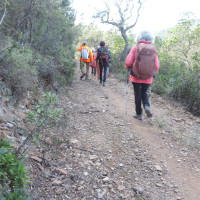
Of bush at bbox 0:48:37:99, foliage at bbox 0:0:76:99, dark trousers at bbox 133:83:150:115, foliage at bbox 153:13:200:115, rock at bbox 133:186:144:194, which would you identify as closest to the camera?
rock at bbox 133:186:144:194

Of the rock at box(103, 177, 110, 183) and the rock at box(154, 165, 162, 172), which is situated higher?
the rock at box(103, 177, 110, 183)

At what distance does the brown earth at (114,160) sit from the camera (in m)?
2.58

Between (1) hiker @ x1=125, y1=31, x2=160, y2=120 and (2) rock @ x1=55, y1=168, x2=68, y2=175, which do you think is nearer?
(2) rock @ x1=55, y1=168, x2=68, y2=175

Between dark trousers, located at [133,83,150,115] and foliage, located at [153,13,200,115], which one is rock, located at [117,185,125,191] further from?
foliage, located at [153,13,200,115]

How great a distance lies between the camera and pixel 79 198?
2.40m

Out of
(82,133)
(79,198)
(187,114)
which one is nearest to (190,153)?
(82,133)

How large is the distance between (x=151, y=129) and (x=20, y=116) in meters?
2.86

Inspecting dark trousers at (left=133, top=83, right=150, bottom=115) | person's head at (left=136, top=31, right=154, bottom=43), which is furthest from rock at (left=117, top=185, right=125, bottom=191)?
person's head at (left=136, top=31, right=154, bottom=43)

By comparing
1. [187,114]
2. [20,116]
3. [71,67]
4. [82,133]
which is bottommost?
[187,114]

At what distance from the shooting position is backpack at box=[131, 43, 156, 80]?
14.5 feet

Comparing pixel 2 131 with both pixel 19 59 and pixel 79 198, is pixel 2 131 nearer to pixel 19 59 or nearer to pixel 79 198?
pixel 79 198

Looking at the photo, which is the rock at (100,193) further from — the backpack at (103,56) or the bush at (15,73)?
the backpack at (103,56)

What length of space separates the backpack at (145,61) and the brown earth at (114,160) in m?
1.25

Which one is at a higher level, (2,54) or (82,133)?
(2,54)
